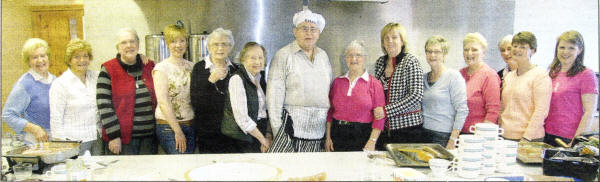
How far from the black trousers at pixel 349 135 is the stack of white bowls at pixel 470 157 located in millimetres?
782

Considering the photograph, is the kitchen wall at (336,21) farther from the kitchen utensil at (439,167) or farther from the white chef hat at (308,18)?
the kitchen utensil at (439,167)

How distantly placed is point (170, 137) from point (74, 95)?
61 cm

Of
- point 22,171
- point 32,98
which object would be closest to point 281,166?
point 22,171

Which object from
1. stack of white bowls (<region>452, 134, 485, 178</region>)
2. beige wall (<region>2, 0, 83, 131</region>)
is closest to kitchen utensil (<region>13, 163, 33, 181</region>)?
beige wall (<region>2, 0, 83, 131</region>)

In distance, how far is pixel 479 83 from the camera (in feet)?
8.95

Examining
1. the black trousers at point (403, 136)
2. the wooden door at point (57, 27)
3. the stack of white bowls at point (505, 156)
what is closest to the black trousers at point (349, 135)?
the black trousers at point (403, 136)

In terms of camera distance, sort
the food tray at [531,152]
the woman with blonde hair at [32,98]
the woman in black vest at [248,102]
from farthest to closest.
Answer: the woman in black vest at [248,102] → the woman with blonde hair at [32,98] → the food tray at [531,152]

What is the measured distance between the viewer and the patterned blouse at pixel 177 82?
8.62 ft

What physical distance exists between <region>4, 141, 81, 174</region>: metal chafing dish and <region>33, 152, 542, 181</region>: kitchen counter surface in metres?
0.08

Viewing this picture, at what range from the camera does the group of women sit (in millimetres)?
2588

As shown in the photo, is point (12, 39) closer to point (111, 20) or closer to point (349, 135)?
point (111, 20)

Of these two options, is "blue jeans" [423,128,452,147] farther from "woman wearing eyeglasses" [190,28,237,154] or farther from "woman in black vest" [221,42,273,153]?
"woman wearing eyeglasses" [190,28,237,154]

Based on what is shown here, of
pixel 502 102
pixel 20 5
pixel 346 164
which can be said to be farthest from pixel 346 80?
pixel 20 5

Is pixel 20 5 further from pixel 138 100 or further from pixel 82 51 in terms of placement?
pixel 138 100
